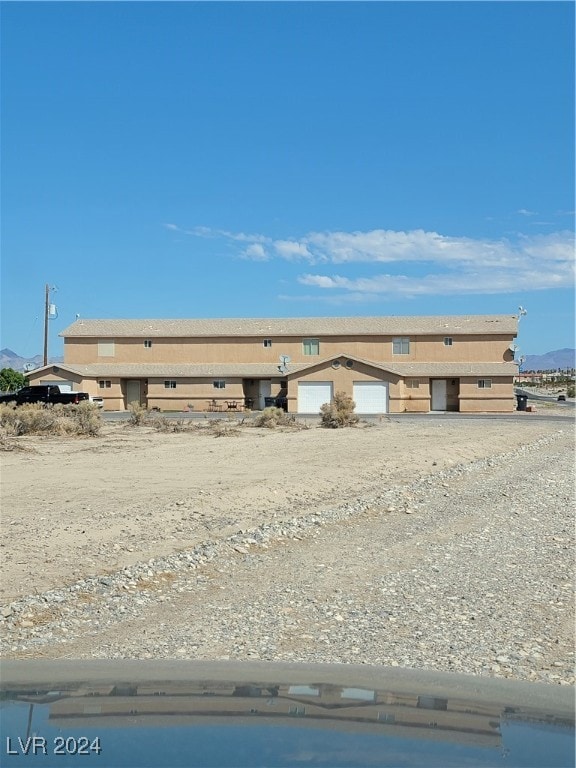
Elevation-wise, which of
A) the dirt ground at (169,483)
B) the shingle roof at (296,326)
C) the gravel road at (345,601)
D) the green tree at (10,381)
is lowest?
the gravel road at (345,601)

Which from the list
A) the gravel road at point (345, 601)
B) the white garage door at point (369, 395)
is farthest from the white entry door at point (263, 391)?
the gravel road at point (345, 601)

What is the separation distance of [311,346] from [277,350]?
7.79 feet

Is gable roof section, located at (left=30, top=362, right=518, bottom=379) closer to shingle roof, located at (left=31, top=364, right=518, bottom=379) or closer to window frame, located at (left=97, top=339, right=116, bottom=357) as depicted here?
shingle roof, located at (left=31, top=364, right=518, bottom=379)

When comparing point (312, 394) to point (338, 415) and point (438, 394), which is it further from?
point (338, 415)

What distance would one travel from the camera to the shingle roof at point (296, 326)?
58312 millimetres

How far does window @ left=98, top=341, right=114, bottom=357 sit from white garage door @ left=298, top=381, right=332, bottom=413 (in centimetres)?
1541

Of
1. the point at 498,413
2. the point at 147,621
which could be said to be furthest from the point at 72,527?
the point at 498,413

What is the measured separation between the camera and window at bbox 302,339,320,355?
196ft

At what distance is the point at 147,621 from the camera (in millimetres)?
8977

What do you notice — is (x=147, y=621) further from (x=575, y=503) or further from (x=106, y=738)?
(x=575, y=503)

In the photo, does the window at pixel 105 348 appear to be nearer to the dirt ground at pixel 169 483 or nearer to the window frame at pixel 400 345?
the window frame at pixel 400 345


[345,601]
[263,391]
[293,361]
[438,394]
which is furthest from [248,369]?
[345,601]

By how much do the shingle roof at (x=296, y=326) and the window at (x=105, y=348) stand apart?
1.68 feet

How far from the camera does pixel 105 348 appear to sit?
62.0m
